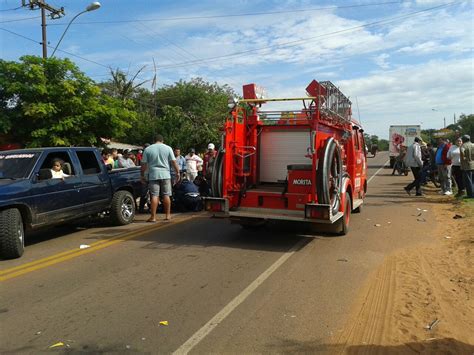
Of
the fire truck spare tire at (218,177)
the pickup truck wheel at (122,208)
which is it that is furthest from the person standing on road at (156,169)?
the fire truck spare tire at (218,177)

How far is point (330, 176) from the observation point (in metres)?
7.81

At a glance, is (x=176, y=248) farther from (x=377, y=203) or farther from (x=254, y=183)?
(x=377, y=203)

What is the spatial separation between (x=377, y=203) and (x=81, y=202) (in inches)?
337

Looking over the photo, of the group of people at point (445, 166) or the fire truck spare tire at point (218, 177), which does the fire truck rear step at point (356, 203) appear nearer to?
the fire truck spare tire at point (218, 177)

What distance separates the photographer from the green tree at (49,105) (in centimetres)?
1559

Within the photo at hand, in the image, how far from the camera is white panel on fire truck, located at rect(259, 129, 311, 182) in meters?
8.63

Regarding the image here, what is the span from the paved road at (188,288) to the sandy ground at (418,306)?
206mm

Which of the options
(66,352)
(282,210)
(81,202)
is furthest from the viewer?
(81,202)

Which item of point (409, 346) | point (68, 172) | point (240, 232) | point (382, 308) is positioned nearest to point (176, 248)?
point (240, 232)

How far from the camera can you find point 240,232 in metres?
8.94

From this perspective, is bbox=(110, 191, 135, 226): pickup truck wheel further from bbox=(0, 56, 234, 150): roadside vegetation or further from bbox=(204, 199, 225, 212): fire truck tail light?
bbox=(0, 56, 234, 150): roadside vegetation

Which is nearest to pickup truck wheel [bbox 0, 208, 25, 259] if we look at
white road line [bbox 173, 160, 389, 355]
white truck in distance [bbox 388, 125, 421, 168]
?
white road line [bbox 173, 160, 389, 355]

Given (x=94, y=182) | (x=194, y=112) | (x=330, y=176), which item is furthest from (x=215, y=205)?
(x=194, y=112)

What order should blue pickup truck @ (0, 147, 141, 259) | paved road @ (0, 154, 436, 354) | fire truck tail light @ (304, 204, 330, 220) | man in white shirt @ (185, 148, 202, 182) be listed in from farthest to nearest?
man in white shirt @ (185, 148, 202, 182) < fire truck tail light @ (304, 204, 330, 220) < blue pickup truck @ (0, 147, 141, 259) < paved road @ (0, 154, 436, 354)
